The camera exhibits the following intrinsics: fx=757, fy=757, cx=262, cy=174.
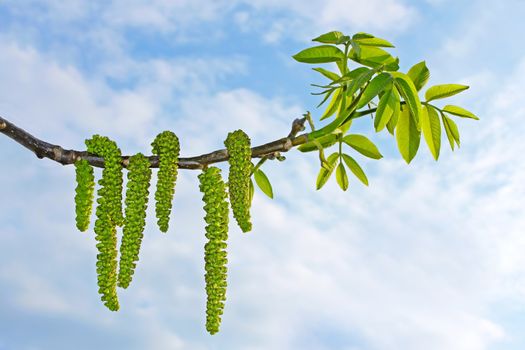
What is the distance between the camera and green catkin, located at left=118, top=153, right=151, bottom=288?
278 cm

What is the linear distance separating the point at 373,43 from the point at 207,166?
85 cm

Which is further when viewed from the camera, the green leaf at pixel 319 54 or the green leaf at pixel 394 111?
the green leaf at pixel 319 54

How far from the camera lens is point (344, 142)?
3.47 m

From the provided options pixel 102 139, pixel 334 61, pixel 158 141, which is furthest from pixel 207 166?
pixel 334 61

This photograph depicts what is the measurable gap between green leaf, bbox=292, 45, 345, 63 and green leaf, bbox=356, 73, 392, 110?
43cm

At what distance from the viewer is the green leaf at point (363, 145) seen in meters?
3.41

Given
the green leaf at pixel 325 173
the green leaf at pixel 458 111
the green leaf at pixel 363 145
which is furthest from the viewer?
the green leaf at pixel 325 173

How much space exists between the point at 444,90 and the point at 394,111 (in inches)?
15.3

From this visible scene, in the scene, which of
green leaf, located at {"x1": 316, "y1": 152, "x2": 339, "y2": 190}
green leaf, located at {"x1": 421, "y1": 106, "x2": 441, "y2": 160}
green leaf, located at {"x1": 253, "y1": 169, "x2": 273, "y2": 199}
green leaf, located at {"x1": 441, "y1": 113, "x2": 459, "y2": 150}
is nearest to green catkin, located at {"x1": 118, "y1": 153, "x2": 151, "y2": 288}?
green leaf, located at {"x1": 253, "y1": 169, "x2": 273, "y2": 199}

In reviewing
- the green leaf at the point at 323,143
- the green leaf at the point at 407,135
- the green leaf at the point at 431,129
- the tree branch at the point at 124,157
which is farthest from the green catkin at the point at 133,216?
the green leaf at the point at 431,129

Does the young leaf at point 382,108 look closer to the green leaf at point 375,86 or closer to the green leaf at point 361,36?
the green leaf at point 375,86

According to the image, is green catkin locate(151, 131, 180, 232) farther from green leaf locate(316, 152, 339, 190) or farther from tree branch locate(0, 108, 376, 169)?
green leaf locate(316, 152, 339, 190)

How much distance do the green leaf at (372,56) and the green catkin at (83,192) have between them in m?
1.18

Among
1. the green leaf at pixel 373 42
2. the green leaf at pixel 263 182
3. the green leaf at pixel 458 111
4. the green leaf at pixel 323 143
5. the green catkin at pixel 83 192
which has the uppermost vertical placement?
the green leaf at pixel 373 42
